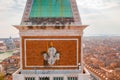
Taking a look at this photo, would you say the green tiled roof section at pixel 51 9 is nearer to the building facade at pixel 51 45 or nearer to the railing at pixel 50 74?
the building facade at pixel 51 45

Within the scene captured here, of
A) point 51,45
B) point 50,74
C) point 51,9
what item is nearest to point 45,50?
point 51,45

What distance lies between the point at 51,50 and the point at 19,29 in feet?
6.87

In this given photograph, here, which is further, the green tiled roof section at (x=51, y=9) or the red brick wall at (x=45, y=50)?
the green tiled roof section at (x=51, y=9)

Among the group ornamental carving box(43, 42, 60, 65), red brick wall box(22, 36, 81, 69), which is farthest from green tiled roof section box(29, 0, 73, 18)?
ornamental carving box(43, 42, 60, 65)

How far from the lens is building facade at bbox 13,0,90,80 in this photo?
13.9m

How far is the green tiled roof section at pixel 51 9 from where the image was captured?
46.4ft

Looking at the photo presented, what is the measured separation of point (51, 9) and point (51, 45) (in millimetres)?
2030

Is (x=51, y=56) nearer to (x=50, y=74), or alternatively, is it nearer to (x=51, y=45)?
(x=51, y=45)

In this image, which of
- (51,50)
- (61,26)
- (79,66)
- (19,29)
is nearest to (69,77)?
(79,66)

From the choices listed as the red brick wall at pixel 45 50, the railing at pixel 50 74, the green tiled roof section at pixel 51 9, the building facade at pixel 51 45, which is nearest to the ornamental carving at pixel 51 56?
the building facade at pixel 51 45

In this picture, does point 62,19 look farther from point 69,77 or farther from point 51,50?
point 69,77

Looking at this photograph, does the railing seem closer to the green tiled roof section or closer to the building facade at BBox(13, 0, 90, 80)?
the building facade at BBox(13, 0, 90, 80)

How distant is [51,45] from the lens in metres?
14.0

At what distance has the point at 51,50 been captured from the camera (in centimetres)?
1402
